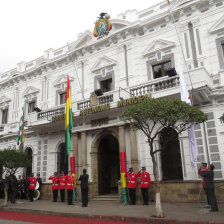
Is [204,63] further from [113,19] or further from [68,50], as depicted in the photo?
[68,50]

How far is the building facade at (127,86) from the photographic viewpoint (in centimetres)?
1194

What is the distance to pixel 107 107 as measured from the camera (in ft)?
44.5

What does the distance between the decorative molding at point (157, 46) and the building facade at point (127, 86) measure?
0.06m

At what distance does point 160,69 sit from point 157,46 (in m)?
1.39

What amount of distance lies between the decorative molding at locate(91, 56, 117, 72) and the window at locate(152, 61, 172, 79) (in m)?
2.91

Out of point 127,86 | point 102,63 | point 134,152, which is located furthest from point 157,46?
point 134,152

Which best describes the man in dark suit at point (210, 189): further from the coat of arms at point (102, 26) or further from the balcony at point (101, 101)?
the coat of arms at point (102, 26)

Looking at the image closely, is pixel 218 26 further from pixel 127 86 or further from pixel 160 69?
pixel 127 86

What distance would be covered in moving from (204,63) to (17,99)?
15.7m

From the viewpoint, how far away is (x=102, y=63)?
16.8 meters

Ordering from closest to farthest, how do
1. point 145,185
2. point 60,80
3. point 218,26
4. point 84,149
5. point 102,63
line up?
1. point 145,185
2. point 218,26
3. point 84,149
4. point 102,63
5. point 60,80

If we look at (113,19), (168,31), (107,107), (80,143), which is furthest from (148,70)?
(80,143)

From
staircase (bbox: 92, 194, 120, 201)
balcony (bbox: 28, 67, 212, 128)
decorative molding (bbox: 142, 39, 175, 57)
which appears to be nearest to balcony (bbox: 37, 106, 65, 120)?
balcony (bbox: 28, 67, 212, 128)

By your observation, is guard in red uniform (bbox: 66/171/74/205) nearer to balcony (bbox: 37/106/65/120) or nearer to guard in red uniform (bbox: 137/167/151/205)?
guard in red uniform (bbox: 137/167/151/205)
